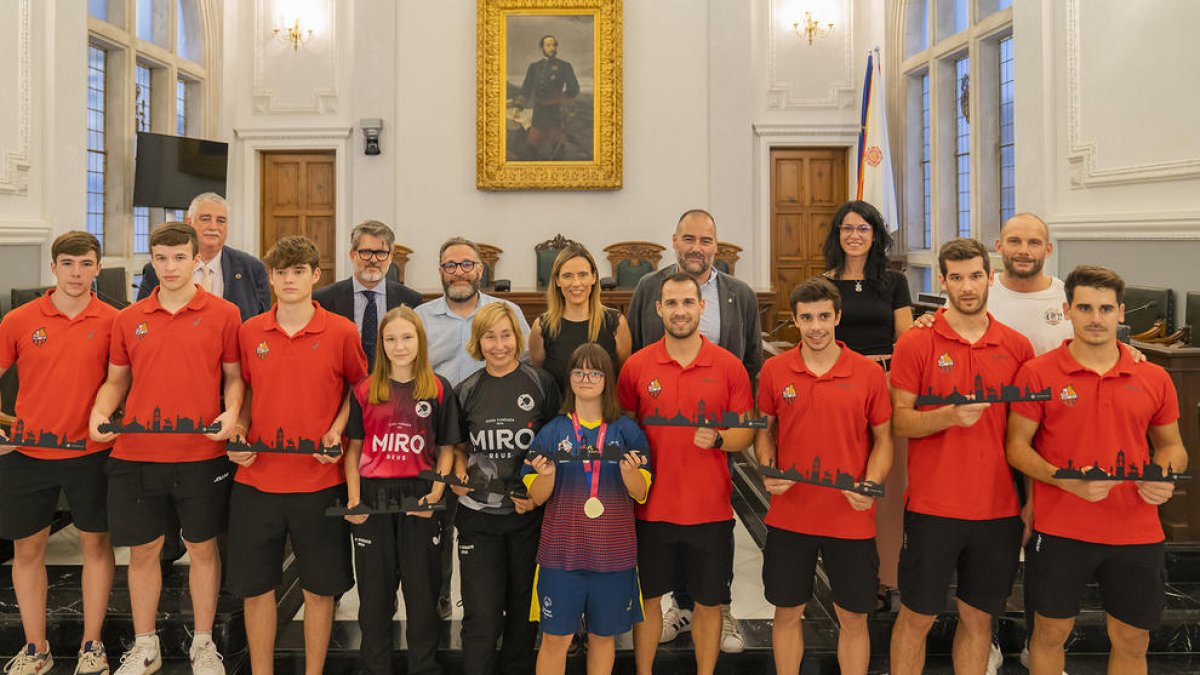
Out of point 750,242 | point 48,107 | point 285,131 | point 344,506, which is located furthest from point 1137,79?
point 285,131

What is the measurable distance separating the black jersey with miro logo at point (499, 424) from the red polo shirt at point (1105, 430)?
1692mm

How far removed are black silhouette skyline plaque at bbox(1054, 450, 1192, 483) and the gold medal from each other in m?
1.48

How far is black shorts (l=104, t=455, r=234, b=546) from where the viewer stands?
312 cm

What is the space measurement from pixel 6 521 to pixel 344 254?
758cm

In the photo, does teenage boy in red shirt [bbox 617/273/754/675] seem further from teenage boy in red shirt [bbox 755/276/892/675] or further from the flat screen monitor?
the flat screen monitor

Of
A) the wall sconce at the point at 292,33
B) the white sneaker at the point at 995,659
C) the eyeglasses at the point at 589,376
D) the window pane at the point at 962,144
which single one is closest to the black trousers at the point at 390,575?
the eyeglasses at the point at 589,376

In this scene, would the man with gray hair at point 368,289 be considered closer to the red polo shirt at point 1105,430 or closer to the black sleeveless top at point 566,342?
the black sleeveless top at point 566,342

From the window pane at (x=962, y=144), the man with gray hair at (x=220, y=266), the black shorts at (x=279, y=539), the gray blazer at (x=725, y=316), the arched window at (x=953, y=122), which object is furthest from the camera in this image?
the window pane at (x=962, y=144)

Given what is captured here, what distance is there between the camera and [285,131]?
10469mm

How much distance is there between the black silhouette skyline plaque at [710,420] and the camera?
9.27 feet

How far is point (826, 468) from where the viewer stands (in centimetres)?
282

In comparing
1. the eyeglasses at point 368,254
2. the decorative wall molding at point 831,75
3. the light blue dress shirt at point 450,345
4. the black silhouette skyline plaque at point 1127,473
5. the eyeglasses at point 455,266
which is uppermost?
the decorative wall molding at point 831,75

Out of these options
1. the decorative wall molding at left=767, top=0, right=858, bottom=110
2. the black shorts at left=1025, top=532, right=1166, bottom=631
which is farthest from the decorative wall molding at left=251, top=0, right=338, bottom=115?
the black shorts at left=1025, top=532, right=1166, bottom=631

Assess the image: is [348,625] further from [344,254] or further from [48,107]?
[344,254]
